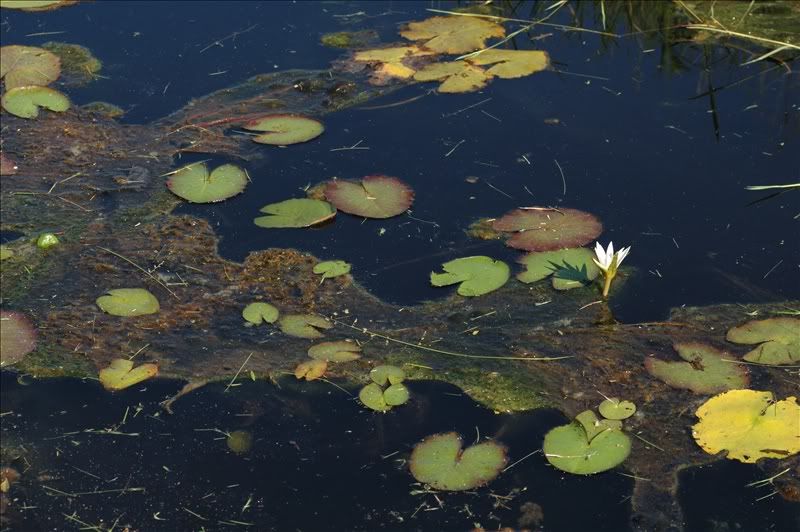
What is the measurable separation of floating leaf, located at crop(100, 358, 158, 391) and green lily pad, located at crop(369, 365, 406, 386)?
67 cm

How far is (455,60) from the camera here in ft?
15.2

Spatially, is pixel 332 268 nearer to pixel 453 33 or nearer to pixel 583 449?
pixel 583 449

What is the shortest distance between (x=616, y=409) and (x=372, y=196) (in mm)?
1340

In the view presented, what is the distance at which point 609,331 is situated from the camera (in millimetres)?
3125

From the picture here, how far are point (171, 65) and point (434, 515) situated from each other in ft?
9.67

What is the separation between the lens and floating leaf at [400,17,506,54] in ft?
15.5

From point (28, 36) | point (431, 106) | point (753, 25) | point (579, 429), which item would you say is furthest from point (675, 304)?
point (28, 36)

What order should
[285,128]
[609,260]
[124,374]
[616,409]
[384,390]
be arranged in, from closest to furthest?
[616,409]
[384,390]
[124,374]
[609,260]
[285,128]

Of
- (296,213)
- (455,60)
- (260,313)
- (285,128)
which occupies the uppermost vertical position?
(455,60)

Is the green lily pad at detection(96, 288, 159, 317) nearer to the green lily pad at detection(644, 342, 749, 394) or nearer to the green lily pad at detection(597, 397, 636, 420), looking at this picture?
the green lily pad at detection(597, 397, 636, 420)

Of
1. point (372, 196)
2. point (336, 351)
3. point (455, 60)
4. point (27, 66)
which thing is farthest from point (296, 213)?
point (27, 66)

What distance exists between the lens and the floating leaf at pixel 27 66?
4.70 metres

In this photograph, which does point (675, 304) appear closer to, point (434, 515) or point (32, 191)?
point (434, 515)

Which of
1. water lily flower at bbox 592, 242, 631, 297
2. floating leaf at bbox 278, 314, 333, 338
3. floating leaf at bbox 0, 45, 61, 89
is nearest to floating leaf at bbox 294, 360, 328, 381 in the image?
floating leaf at bbox 278, 314, 333, 338
